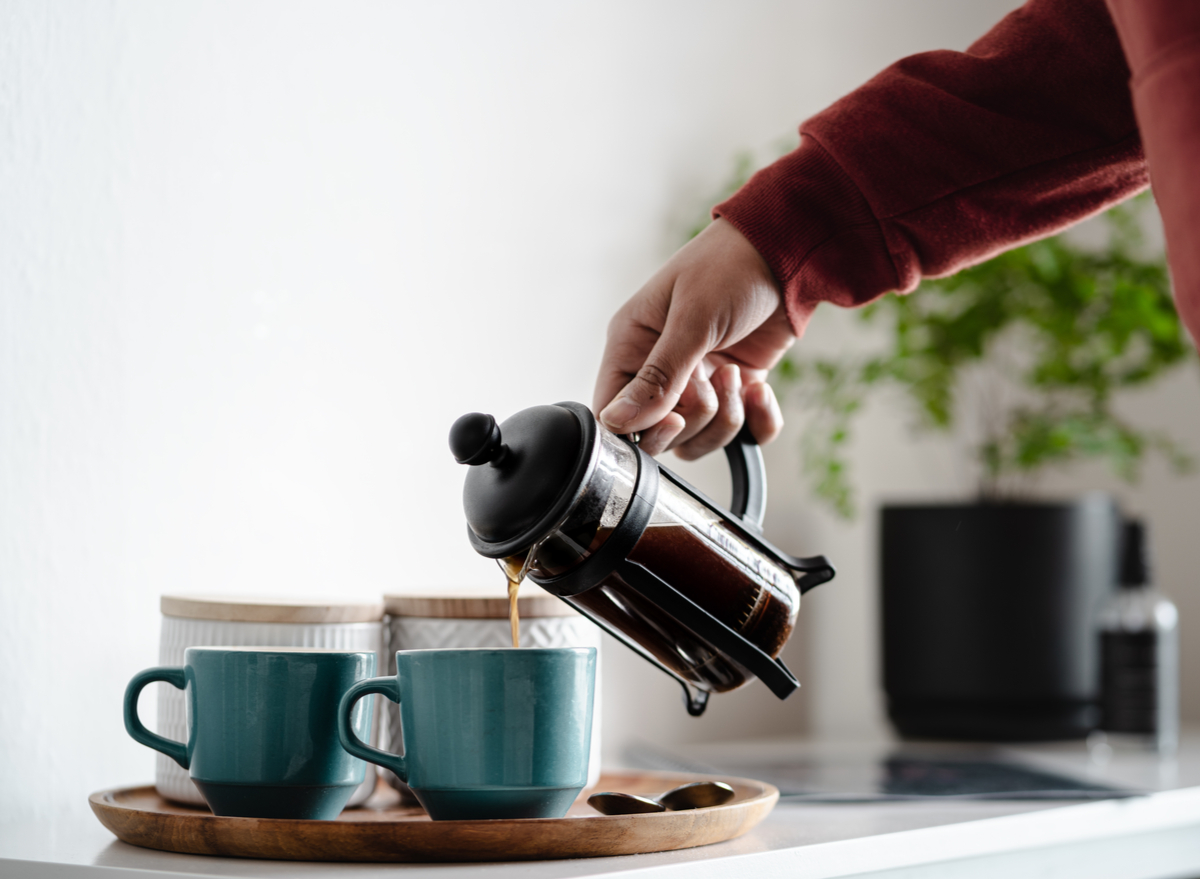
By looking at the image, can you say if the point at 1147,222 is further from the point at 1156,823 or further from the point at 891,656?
the point at 1156,823

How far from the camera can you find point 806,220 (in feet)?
2.54

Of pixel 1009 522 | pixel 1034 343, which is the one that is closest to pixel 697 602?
pixel 1009 522

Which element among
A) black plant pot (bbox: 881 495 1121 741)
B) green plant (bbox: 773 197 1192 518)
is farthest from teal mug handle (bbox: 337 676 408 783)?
black plant pot (bbox: 881 495 1121 741)

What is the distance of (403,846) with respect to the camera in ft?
1.99

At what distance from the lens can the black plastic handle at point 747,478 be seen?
0.78 metres

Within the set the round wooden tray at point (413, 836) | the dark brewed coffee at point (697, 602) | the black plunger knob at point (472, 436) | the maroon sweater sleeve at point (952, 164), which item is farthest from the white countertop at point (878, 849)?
the maroon sweater sleeve at point (952, 164)

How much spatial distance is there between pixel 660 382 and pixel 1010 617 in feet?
2.80

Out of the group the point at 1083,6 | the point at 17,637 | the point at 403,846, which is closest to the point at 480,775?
the point at 403,846

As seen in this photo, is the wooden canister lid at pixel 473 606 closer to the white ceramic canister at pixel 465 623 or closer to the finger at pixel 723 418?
the white ceramic canister at pixel 465 623

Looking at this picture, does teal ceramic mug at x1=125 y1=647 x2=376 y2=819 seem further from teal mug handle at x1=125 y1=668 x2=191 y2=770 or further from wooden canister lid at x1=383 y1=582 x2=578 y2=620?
wooden canister lid at x1=383 y1=582 x2=578 y2=620

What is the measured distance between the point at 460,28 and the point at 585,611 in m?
0.70

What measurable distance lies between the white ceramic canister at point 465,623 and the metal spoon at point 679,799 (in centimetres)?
9

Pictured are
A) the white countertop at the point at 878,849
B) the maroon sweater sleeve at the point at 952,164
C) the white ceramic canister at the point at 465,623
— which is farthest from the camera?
the white ceramic canister at the point at 465,623

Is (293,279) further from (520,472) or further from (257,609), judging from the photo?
(520,472)
